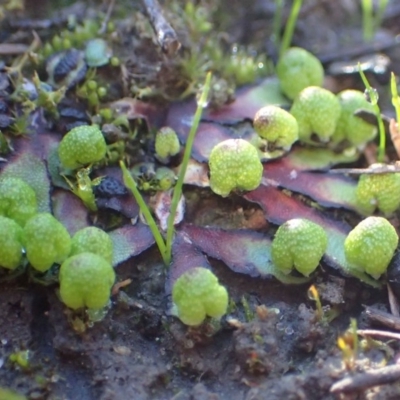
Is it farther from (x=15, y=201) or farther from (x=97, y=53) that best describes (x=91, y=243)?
(x=97, y=53)

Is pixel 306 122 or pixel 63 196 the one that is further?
pixel 306 122

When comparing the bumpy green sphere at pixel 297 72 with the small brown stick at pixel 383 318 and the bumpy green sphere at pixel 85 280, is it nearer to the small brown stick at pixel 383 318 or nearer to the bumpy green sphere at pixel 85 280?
the small brown stick at pixel 383 318

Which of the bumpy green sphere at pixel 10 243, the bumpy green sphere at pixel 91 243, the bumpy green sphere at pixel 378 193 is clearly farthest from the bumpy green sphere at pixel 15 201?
the bumpy green sphere at pixel 378 193

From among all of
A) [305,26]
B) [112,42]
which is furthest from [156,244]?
[305,26]

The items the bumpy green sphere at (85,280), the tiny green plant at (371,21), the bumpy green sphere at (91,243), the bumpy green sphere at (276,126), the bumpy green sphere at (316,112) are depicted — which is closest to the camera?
the bumpy green sphere at (85,280)

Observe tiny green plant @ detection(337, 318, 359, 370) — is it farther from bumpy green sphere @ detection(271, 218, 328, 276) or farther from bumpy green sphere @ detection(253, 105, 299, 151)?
bumpy green sphere @ detection(253, 105, 299, 151)

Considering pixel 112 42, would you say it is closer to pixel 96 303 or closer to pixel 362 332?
pixel 96 303

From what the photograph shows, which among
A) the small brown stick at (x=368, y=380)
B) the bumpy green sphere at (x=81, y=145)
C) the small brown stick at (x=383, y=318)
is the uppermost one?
the bumpy green sphere at (x=81, y=145)
